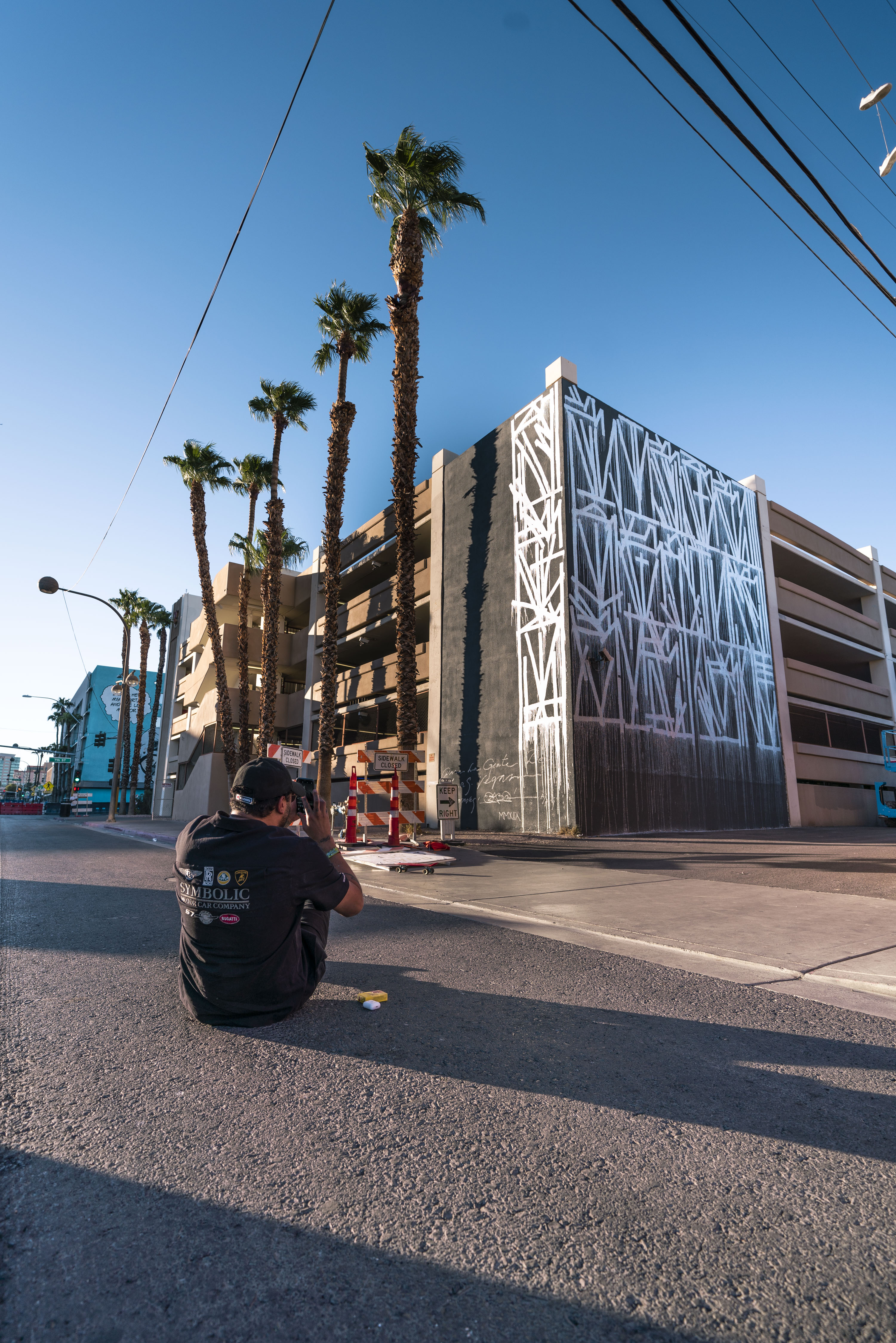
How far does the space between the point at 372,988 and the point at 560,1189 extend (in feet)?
7.29

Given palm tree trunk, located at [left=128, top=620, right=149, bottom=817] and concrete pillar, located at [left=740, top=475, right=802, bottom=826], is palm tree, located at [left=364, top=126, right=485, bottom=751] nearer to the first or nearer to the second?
concrete pillar, located at [left=740, top=475, right=802, bottom=826]

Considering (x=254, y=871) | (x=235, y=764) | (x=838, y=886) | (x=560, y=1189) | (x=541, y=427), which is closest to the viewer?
(x=560, y=1189)

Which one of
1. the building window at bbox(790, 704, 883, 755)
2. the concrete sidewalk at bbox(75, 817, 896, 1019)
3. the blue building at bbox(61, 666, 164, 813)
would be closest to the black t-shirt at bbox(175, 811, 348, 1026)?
the concrete sidewalk at bbox(75, 817, 896, 1019)

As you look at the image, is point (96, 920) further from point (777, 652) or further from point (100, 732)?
point (100, 732)

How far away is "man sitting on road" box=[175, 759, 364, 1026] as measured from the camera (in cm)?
306

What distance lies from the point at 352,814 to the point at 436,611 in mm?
15083

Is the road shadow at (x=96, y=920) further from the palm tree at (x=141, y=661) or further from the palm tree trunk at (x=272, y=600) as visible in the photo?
the palm tree at (x=141, y=661)

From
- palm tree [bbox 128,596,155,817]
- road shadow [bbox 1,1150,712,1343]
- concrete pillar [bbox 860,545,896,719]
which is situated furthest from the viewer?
palm tree [bbox 128,596,155,817]

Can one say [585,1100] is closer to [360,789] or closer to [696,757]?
[360,789]

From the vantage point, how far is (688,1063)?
2.95 m

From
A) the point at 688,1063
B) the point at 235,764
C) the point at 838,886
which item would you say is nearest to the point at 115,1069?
the point at 688,1063

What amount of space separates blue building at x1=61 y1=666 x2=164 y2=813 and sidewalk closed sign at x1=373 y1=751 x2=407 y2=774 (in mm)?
78830

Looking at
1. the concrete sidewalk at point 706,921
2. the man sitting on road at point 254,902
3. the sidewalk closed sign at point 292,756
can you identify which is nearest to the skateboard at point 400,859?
the concrete sidewalk at point 706,921

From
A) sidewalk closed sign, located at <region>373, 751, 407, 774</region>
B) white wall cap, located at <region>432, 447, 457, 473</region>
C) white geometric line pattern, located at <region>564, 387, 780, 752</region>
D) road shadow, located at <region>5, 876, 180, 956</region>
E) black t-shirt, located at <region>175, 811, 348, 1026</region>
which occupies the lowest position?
road shadow, located at <region>5, 876, 180, 956</region>
